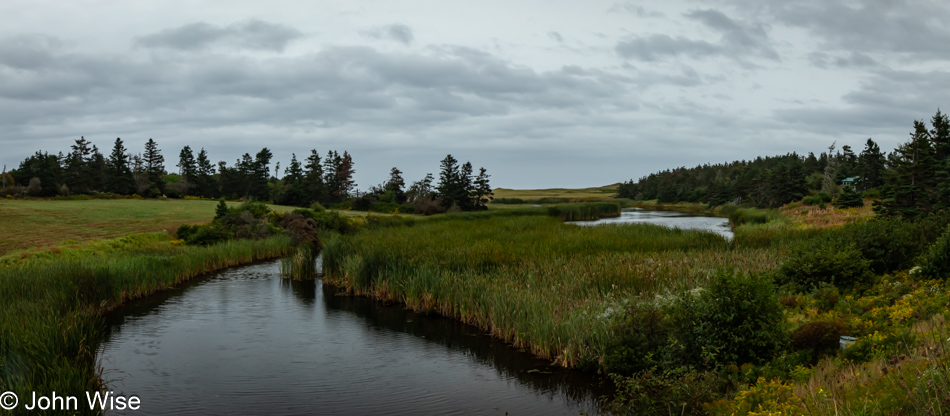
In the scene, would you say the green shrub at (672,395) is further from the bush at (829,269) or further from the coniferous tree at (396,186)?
the coniferous tree at (396,186)

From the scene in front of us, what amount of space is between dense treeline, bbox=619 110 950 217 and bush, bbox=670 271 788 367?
107ft

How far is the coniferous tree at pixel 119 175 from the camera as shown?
77.0m

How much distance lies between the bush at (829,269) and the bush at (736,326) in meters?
6.10

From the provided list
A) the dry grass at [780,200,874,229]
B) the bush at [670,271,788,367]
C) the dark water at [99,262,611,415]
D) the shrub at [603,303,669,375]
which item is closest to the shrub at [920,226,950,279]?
the bush at [670,271,788,367]

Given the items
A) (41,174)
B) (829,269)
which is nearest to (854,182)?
(829,269)

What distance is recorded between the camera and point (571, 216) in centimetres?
7219

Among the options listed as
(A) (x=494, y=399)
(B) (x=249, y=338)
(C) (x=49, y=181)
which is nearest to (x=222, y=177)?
(C) (x=49, y=181)

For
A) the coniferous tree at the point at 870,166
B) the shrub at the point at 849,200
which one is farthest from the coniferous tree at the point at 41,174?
the coniferous tree at the point at 870,166

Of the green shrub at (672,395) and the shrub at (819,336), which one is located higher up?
the shrub at (819,336)

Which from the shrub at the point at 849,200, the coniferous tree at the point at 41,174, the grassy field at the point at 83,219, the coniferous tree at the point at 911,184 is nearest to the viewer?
the grassy field at the point at 83,219

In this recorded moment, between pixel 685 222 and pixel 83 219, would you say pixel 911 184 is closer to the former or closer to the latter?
pixel 685 222

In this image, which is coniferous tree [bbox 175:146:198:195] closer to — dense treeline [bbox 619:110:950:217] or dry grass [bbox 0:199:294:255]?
dry grass [bbox 0:199:294:255]

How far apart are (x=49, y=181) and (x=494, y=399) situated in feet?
237

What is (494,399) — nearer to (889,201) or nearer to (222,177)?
(889,201)
